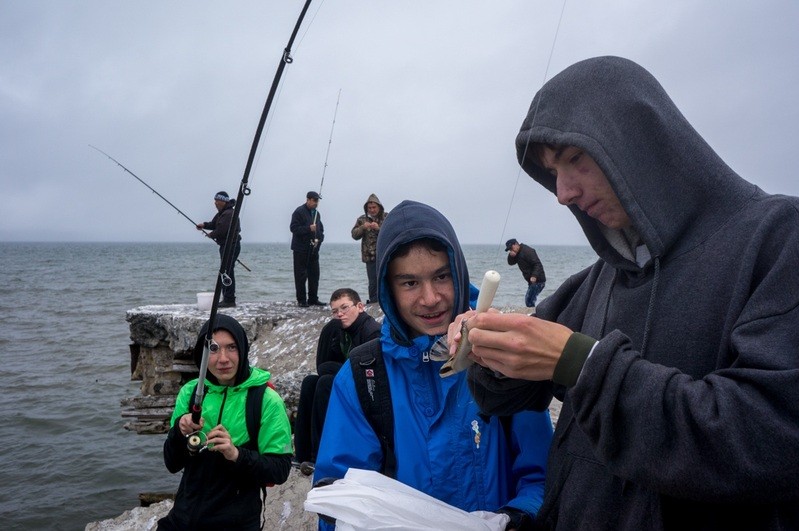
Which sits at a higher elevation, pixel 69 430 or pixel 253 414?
pixel 253 414

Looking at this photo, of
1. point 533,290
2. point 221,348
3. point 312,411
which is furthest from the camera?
point 533,290

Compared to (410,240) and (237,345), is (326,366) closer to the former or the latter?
(237,345)

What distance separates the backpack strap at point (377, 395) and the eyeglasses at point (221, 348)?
175 cm

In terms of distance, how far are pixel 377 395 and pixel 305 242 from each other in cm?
1020

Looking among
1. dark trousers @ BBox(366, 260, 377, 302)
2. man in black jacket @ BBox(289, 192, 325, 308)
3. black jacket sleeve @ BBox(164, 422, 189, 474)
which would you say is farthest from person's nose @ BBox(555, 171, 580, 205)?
man in black jacket @ BBox(289, 192, 325, 308)

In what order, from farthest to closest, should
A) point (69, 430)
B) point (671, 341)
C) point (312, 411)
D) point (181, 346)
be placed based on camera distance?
point (69, 430) < point (181, 346) < point (312, 411) < point (671, 341)

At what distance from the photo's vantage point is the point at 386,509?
1.64 meters

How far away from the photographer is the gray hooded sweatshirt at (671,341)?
3.38ft

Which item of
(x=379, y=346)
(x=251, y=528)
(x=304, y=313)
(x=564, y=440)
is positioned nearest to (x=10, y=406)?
(x=304, y=313)

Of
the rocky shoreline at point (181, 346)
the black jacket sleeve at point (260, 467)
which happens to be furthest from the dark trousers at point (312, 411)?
the rocky shoreline at point (181, 346)

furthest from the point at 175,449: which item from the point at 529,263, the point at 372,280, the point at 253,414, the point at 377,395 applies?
the point at 529,263

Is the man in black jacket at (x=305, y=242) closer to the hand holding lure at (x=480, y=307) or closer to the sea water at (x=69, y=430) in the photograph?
the sea water at (x=69, y=430)

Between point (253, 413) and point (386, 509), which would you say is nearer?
point (386, 509)

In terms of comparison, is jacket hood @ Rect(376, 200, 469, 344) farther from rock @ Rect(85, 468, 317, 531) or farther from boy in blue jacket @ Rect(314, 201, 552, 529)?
rock @ Rect(85, 468, 317, 531)
